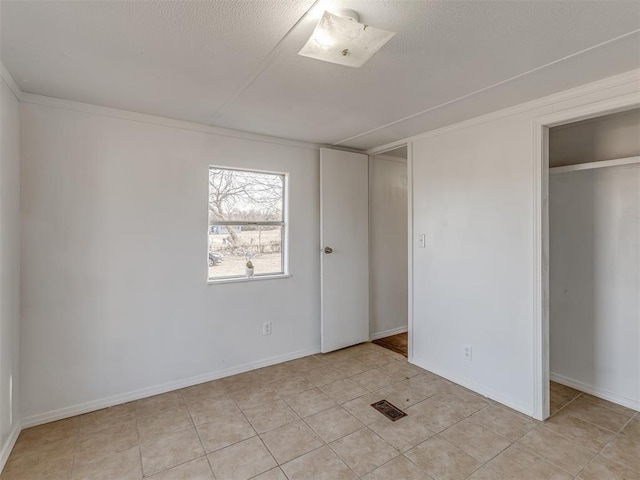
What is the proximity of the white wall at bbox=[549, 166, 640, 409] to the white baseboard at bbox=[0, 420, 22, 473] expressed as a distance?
409cm

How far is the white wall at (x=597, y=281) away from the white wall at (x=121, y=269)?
8.78ft

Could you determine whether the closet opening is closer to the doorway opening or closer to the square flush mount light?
the doorway opening

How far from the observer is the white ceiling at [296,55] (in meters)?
1.39

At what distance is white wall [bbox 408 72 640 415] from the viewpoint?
2.37m

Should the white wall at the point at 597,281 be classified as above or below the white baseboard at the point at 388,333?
above

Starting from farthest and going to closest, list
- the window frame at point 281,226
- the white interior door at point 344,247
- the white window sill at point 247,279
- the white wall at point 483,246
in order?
the white interior door at point 344,247
the window frame at point 281,226
the white window sill at point 247,279
the white wall at point 483,246

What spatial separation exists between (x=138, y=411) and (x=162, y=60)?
7.92 ft

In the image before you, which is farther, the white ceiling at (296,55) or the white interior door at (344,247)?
the white interior door at (344,247)

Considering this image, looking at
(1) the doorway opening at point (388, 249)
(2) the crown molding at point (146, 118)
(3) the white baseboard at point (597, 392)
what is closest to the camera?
(2) the crown molding at point (146, 118)

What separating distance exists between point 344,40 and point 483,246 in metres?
1.97

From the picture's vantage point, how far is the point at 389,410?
2432mm

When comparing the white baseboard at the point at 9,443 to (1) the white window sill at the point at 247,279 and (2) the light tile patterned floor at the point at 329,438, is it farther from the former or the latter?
(1) the white window sill at the point at 247,279

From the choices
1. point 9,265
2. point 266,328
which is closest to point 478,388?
point 266,328

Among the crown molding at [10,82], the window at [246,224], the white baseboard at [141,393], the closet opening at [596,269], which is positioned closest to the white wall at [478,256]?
the closet opening at [596,269]
